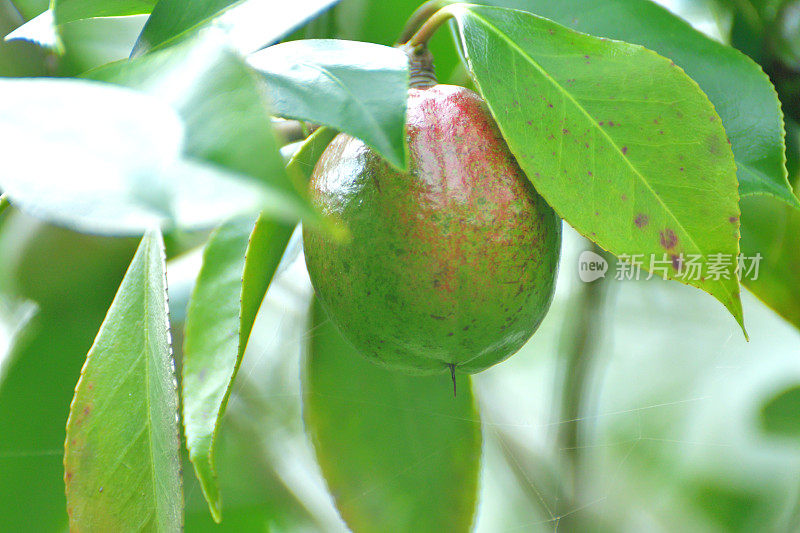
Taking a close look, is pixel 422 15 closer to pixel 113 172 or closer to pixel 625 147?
pixel 625 147

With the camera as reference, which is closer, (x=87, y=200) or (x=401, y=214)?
(x=87, y=200)

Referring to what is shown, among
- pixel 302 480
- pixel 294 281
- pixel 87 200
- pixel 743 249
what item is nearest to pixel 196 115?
pixel 87 200

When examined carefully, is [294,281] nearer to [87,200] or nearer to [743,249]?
[743,249]

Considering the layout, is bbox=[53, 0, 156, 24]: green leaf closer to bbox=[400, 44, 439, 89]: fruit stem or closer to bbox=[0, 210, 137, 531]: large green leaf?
bbox=[400, 44, 439, 89]: fruit stem

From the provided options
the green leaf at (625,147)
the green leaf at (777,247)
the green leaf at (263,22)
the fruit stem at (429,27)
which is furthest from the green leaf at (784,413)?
the green leaf at (263,22)

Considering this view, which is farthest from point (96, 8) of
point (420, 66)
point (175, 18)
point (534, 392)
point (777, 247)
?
point (534, 392)

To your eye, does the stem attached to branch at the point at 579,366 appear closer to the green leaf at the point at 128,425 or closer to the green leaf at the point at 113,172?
the green leaf at the point at 128,425
